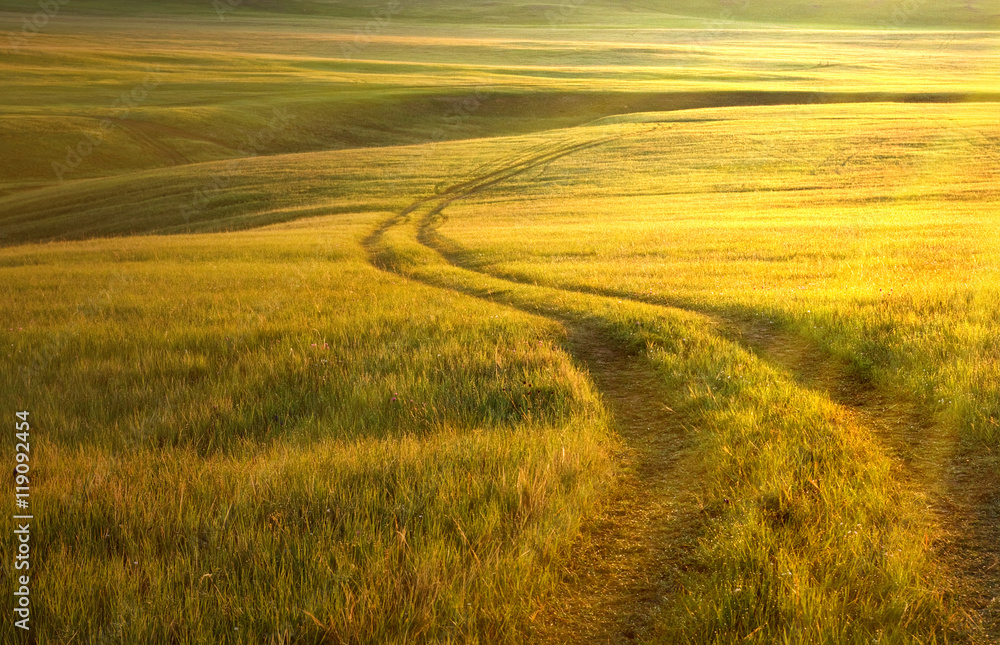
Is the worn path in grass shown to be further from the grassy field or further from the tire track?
the tire track

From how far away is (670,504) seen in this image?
534cm

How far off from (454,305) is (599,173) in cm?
2964

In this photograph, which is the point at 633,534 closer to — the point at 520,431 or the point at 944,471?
the point at 520,431

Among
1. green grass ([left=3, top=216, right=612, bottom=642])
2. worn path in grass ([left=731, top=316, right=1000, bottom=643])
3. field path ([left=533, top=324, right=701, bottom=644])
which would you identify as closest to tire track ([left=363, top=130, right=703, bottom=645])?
field path ([left=533, top=324, right=701, bottom=644])

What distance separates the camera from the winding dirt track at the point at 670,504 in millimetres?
4090

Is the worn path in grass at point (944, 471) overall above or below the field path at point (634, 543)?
above

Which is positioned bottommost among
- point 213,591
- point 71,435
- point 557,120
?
point 71,435

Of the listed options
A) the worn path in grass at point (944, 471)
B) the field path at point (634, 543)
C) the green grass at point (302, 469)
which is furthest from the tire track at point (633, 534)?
the worn path in grass at point (944, 471)

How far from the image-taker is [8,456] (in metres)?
6.21

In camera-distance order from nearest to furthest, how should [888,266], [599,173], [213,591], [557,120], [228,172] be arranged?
[213,591], [888,266], [599,173], [228,172], [557,120]

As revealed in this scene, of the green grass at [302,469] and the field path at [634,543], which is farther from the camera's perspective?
the field path at [634,543]

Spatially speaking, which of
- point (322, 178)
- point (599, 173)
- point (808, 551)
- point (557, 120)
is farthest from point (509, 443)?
point (557, 120)

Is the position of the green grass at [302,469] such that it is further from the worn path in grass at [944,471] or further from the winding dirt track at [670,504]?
the worn path in grass at [944,471]

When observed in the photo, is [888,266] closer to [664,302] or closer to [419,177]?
[664,302]
